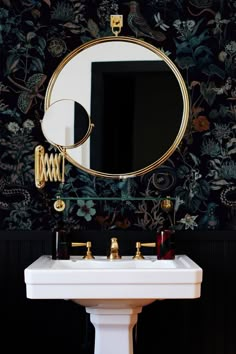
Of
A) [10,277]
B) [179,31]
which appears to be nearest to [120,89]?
[179,31]

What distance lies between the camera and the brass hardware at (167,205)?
3.26 metres

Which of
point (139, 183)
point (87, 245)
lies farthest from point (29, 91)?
point (87, 245)

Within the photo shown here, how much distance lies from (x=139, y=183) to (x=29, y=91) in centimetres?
70

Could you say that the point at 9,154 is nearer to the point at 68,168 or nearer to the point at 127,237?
the point at 68,168

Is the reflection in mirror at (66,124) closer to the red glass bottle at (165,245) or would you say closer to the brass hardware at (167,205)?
the brass hardware at (167,205)

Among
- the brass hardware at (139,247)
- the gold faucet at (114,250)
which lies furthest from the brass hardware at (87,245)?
the brass hardware at (139,247)

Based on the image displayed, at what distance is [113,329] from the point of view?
285 cm

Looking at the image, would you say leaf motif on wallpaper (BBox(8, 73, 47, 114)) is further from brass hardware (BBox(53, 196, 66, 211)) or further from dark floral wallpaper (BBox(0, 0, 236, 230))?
brass hardware (BBox(53, 196, 66, 211))

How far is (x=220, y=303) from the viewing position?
324cm

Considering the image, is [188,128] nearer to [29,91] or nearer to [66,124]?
[66,124]

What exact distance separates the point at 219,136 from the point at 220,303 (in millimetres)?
812

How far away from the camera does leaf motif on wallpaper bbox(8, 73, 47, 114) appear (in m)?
3.28

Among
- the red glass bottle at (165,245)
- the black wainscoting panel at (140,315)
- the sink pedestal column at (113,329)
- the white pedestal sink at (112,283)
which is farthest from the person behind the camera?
the black wainscoting panel at (140,315)

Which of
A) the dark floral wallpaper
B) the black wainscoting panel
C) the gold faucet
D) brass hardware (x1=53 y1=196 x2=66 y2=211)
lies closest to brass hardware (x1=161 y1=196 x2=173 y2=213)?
the dark floral wallpaper
